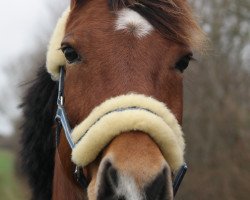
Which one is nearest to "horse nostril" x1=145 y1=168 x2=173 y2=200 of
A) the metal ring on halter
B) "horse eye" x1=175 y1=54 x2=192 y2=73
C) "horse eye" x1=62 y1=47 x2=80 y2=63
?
the metal ring on halter

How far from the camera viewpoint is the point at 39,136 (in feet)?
11.6

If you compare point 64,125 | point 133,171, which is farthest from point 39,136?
point 133,171

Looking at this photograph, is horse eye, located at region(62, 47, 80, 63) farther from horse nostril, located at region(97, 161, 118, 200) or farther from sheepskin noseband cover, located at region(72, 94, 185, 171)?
horse nostril, located at region(97, 161, 118, 200)

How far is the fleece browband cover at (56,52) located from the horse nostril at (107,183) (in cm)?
94

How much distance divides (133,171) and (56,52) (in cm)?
115

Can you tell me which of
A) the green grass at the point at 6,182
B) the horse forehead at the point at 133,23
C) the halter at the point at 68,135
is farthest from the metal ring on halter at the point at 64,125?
the green grass at the point at 6,182

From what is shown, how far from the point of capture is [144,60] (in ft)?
8.73

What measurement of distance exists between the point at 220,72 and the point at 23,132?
612cm

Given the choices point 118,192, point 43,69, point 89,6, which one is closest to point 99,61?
point 89,6

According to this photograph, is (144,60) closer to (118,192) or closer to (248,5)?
(118,192)

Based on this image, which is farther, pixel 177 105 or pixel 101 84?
pixel 177 105

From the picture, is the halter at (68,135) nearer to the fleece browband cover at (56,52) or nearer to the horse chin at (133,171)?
the fleece browband cover at (56,52)

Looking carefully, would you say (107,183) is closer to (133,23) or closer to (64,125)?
(64,125)

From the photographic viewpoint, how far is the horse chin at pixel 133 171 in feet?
7.45
